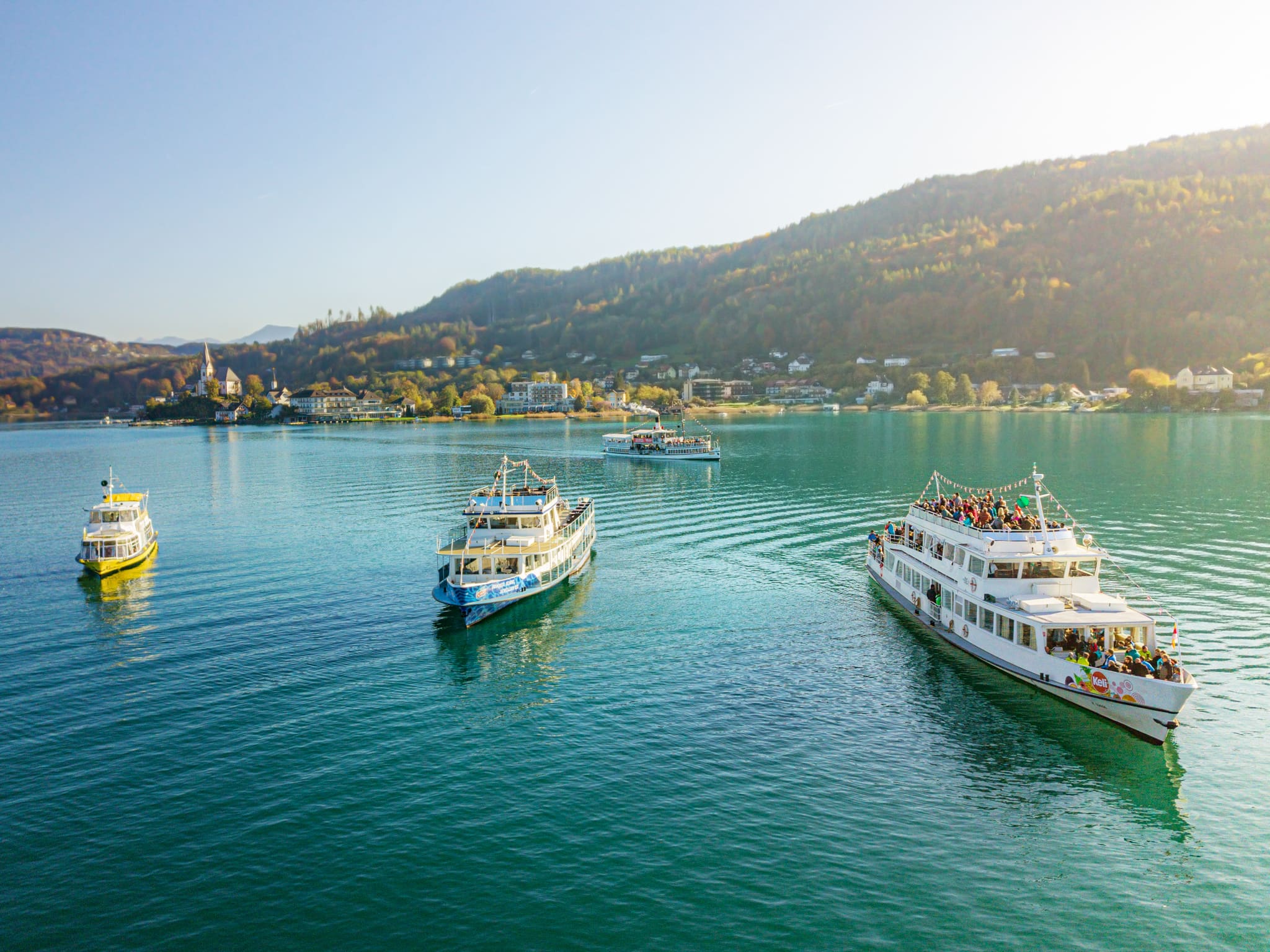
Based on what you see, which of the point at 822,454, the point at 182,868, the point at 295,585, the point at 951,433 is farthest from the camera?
the point at 951,433

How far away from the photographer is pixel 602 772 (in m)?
26.2

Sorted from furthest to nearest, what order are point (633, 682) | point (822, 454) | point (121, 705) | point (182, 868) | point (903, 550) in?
1. point (822, 454)
2. point (903, 550)
3. point (633, 682)
4. point (121, 705)
5. point (182, 868)

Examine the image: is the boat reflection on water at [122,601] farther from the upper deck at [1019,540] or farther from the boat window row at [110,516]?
the upper deck at [1019,540]

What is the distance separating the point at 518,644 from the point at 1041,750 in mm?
23778

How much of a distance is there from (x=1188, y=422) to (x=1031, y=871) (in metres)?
199

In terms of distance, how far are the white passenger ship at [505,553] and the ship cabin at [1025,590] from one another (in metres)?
21.4

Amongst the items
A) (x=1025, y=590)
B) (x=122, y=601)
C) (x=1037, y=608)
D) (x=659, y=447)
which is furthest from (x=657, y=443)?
(x=1037, y=608)

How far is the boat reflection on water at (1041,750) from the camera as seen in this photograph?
81.0 ft

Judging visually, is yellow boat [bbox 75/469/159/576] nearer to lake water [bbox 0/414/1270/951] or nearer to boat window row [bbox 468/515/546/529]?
lake water [bbox 0/414/1270/951]

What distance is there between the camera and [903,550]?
45781mm

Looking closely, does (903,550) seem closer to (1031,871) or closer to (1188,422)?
(1031,871)

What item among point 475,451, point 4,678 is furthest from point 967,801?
point 475,451

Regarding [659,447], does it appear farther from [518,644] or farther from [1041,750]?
[1041,750]

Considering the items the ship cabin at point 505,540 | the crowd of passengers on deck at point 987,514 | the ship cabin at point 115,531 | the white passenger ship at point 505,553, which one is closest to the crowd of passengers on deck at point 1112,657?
the crowd of passengers on deck at point 987,514
